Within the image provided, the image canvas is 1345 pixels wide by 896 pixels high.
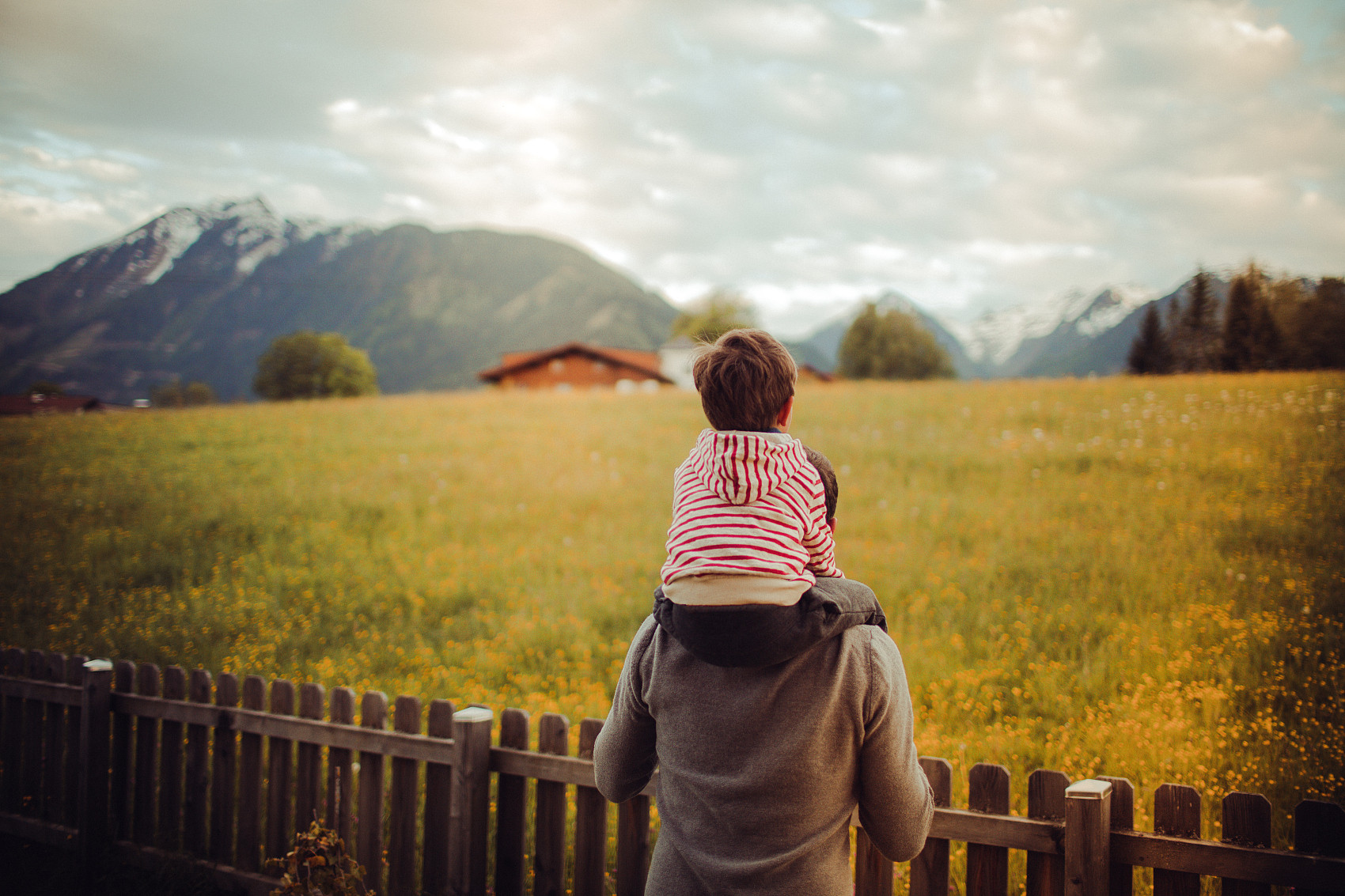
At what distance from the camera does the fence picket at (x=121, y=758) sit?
12.9 ft

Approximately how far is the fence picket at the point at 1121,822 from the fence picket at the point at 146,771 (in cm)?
486

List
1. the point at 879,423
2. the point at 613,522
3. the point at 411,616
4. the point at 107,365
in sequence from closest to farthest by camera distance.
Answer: the point at 411,616
the point at 613,522
the point at 879,423
the point at 107,365

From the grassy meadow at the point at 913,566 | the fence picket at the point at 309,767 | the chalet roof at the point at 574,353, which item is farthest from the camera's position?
the chalet roof at the point at 574,353

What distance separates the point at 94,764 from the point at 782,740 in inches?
187

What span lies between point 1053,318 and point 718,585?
222 meters

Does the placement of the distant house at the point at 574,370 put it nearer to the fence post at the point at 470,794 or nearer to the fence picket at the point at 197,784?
the fence picket at the point at 197,784

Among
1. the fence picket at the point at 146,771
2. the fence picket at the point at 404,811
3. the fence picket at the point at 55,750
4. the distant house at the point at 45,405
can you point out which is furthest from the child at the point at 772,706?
the distant house at the point at 45,405

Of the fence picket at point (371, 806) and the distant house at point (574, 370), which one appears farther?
the distant house at point (574, 370)

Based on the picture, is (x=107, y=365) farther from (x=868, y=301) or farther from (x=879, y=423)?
(x=868, y=301)

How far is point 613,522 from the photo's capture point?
9383 millimetres

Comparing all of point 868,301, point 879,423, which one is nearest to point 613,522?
point 879,423

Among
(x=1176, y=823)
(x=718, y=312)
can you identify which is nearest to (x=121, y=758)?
(x=1176, y=823)

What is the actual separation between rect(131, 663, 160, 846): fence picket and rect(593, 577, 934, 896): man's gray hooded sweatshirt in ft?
13.0

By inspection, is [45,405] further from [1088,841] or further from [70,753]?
[1088,841]
